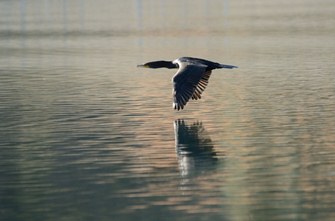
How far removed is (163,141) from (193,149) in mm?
1185

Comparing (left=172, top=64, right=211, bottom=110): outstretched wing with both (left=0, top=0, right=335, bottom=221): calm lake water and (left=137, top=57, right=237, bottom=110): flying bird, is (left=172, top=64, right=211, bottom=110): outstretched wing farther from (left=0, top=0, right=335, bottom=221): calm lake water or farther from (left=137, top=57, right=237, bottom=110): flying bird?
(left=0, top=0, right=335, bottom=221): calm lake water

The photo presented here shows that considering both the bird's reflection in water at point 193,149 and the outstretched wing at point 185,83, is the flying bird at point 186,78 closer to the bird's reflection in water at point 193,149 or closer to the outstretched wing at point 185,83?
the outstretched wing at point 185,83

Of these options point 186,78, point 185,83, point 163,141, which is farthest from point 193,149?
point 186,78

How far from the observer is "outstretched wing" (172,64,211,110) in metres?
24.3

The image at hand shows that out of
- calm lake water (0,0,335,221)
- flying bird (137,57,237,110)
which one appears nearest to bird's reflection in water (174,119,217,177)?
calm lake water (0,0,335,221)

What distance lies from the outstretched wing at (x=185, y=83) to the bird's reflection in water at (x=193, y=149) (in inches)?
39.4

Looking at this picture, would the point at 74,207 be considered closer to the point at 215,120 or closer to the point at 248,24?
the point at 215,120

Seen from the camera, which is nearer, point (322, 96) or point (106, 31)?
point (322, 96)

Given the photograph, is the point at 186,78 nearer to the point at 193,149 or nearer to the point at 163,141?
the point at 163,141

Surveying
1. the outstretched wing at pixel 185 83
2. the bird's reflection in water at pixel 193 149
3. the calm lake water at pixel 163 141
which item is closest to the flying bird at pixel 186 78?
the outstretched wing at pixel 185 83

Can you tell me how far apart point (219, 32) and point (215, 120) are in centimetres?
4207

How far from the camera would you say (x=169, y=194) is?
63.2 feet

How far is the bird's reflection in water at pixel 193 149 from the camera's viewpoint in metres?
21.7

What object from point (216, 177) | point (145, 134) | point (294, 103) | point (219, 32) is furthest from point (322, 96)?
point (219, 32)
